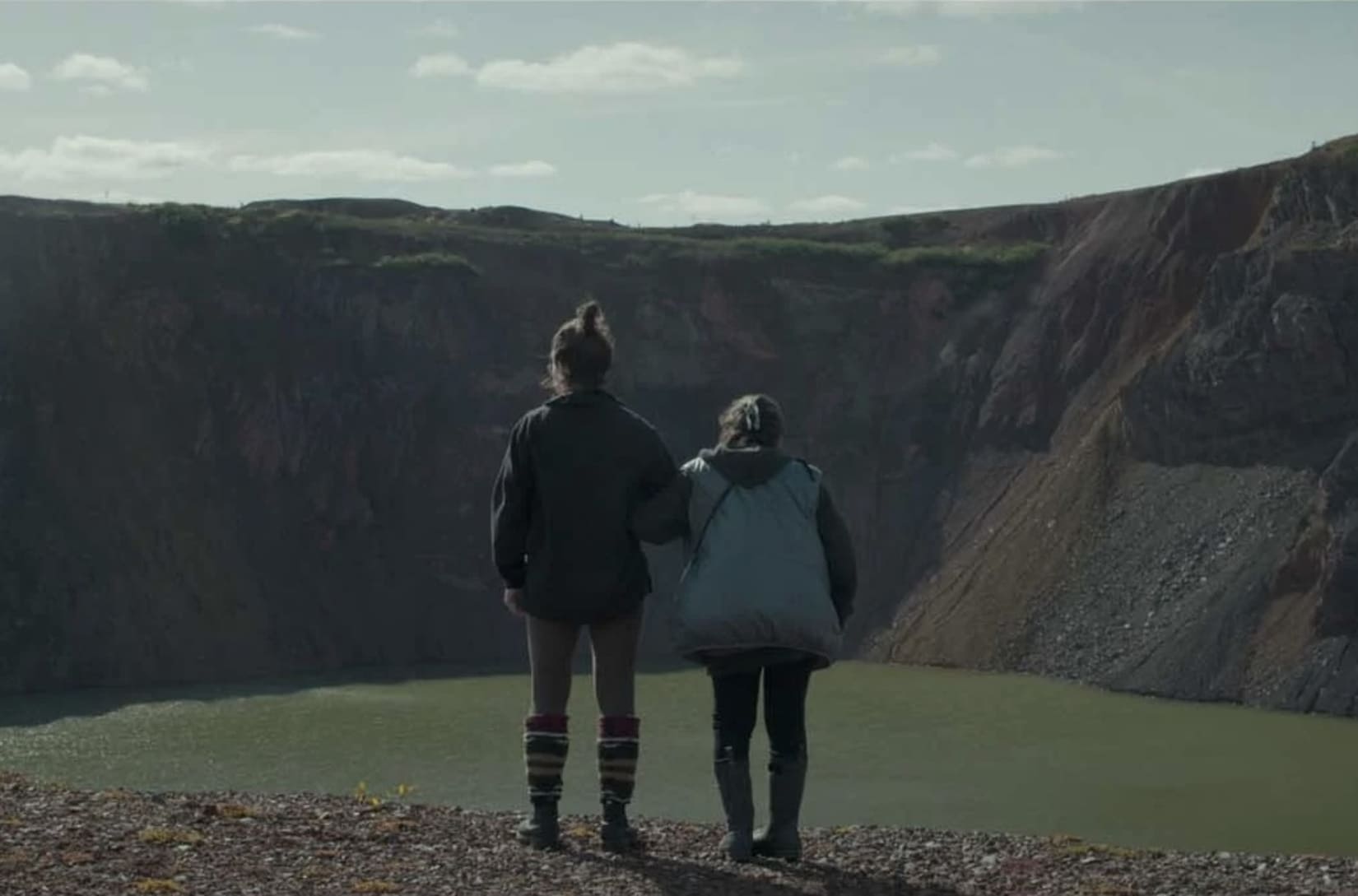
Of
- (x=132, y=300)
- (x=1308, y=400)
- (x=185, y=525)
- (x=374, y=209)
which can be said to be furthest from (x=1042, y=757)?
(x=374, y=209)

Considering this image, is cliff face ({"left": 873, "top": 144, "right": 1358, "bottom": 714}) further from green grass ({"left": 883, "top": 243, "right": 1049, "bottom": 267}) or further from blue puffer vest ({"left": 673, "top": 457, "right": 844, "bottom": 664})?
blue puffer vest ({"left": 673, "top": 457, "right": 844, "bottom": 664})

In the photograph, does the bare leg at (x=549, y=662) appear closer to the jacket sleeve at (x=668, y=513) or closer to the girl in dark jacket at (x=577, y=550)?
the girl in dark jacket at (x=577, y=550)

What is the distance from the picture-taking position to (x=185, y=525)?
37562mm

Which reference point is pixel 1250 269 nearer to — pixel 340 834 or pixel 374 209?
pixel 374 209

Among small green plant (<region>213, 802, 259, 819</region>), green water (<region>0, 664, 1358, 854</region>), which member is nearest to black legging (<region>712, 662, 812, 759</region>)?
small green plant (<region>213, 802, 259, 819</region>)

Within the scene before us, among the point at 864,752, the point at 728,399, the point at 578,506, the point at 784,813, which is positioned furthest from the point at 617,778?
the point at 728,399

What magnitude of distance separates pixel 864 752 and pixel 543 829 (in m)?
15.3

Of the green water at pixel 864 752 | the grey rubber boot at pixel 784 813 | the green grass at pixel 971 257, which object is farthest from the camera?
the green grass at pixel 971 257

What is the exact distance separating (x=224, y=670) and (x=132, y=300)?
8014 millimetres

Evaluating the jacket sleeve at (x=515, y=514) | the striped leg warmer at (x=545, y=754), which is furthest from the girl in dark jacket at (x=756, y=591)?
the striped leg warmer at (x=545, y=754)

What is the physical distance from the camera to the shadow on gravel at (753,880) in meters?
7.98

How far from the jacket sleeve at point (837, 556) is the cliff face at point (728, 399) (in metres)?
21.3

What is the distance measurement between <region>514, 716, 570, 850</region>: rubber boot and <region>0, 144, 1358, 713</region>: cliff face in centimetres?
2148

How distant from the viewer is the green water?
62.7 ft
